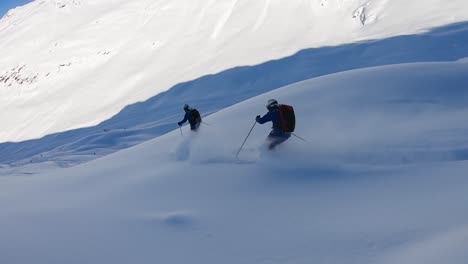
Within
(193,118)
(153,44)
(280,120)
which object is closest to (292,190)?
(280,120)

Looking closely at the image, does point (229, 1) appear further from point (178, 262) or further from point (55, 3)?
point (178, 262)

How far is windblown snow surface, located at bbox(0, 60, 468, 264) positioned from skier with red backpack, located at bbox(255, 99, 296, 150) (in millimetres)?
173

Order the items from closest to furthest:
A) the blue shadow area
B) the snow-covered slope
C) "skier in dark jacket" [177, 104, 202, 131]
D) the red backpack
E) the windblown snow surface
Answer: the windblown snow surface
the red backpack
"skier in dark jacket" [177, 104, 202, 131]
the blue shadow area
the snow-covered slope

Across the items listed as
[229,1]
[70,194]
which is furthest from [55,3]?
[70,194]

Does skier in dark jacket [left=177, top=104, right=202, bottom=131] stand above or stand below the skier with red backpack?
above

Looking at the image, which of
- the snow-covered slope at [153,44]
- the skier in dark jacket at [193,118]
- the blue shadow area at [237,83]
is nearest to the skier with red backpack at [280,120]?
A: the skier in dark jacket at [193,118]

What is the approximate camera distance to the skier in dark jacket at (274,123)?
6.71 meters

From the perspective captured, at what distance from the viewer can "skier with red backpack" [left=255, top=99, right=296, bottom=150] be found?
6699 mm

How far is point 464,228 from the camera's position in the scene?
3686mm

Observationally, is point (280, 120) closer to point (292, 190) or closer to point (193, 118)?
point (292, 190)

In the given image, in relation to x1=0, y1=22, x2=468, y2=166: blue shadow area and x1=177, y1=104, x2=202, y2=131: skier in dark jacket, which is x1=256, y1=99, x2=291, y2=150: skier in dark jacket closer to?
x1=177, y1=104, x2=202, y2=131: skier in dark jacket

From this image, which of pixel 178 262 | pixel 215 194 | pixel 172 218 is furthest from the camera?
pixel 215 194

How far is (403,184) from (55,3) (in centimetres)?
8971

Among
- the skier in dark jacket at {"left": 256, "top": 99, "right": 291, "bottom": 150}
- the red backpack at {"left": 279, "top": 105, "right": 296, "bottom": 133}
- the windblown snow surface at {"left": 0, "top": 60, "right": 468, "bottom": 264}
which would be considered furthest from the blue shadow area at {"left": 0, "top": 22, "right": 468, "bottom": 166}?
the red backpack at {"left": 279, "top": 105, "right": 296, "bottom": 133}
